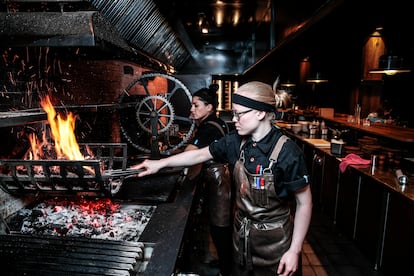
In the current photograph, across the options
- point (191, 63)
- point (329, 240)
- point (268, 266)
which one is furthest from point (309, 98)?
point (268, 266)

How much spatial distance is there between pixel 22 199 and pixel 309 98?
1255 centimetres

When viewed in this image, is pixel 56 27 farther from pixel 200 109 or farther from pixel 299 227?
pixel 299 227

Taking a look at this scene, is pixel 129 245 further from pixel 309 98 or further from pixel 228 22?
pixel 309 98

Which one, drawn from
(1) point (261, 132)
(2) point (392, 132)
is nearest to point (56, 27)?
(1) point (261, 132)

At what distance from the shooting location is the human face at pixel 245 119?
209 centimetres

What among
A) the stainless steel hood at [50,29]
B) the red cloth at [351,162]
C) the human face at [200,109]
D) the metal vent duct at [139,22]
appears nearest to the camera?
the stainless steel hood at [50,29]

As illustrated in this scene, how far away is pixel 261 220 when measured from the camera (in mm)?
2172

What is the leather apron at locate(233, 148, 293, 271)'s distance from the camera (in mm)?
2088

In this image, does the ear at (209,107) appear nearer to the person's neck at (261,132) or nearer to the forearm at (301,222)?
the person's neck at (261,132)

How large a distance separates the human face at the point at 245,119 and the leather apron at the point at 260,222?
7.8 inches

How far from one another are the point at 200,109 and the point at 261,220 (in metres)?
1.70

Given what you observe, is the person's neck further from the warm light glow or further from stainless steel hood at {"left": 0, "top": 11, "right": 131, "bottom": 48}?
the warm light glow

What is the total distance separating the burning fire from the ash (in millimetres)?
440

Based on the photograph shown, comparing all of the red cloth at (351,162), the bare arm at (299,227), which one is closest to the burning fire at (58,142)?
the bare arm at (299,227)
